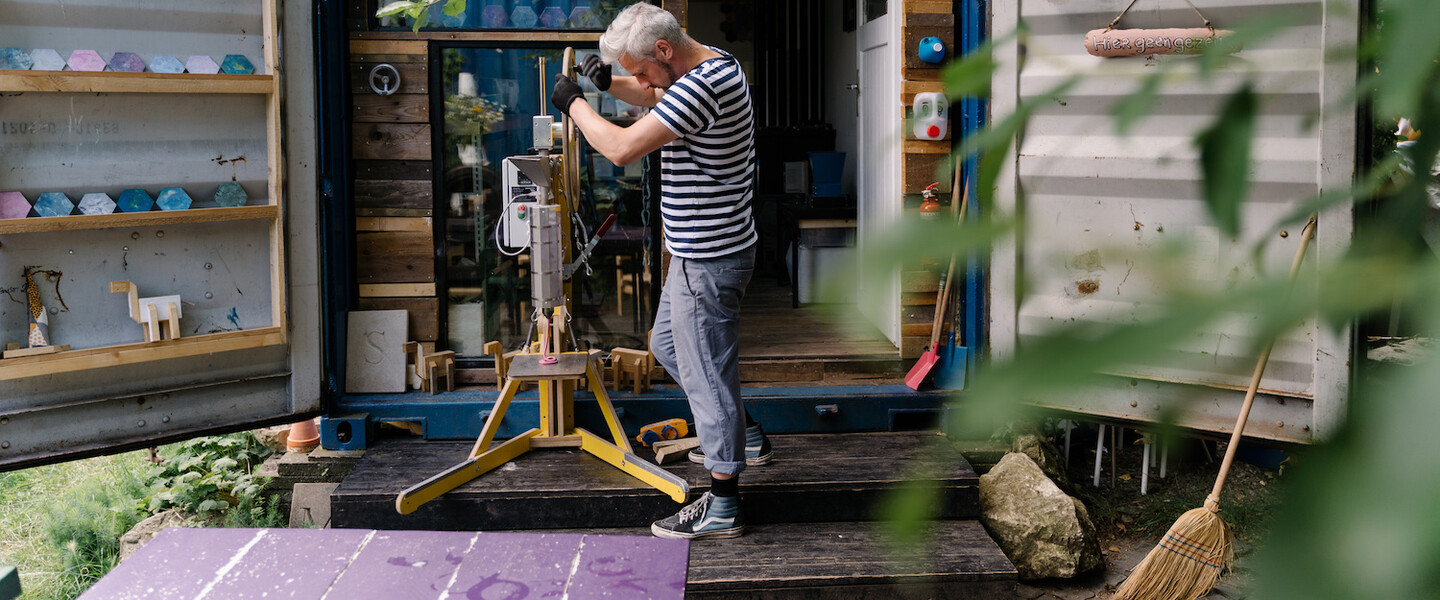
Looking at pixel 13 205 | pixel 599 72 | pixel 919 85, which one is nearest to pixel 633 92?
pixel 599 72

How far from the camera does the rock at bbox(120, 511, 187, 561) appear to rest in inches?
173

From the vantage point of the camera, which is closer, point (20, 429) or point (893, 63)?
point (20, 429)

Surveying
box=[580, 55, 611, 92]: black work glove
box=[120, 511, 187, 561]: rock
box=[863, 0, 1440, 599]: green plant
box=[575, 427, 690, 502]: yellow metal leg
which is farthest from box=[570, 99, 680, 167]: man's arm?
box=[863, 0, 1440, 599]: green plant

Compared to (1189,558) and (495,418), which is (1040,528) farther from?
(495,418)

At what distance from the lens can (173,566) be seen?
2.27 metres

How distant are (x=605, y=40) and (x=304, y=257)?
1.52 m

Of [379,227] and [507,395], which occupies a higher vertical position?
[379,227]

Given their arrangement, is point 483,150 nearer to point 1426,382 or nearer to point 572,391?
point 572,391

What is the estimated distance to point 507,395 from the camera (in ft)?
14.5

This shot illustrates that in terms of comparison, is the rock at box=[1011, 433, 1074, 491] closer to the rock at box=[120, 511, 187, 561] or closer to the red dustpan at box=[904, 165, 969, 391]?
the red dustpan at box=[904, 165, 969, 391]

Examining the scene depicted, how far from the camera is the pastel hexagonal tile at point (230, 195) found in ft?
13.7

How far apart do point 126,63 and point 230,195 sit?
539mm

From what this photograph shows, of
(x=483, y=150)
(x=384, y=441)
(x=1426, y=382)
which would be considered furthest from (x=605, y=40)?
(x=1426, y=382)

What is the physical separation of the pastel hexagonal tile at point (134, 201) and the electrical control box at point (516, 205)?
124 centimetres
